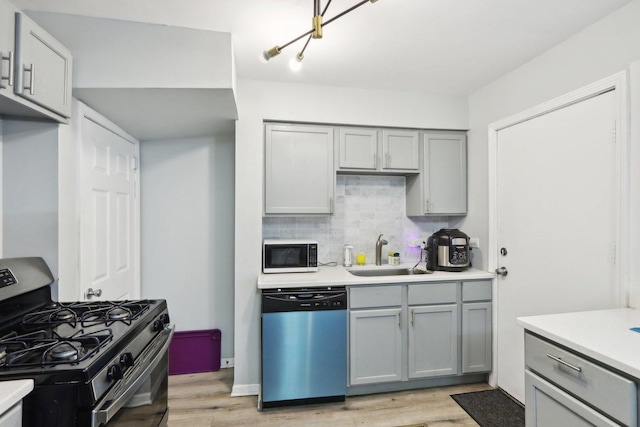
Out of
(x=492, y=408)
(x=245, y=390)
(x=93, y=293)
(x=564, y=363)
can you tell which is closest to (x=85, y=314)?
(x=93, y=293)

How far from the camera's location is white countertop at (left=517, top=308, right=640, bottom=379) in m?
1.05

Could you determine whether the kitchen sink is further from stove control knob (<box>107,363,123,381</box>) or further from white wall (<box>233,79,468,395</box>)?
stove control knob (<box>107,363,123,381</box>)

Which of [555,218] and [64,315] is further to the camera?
[555,218]

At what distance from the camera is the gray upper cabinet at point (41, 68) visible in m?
1.28

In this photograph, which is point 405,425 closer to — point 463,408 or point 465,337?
point 463,408

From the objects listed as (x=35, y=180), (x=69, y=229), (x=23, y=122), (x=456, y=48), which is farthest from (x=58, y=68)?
(x=456, y=48)

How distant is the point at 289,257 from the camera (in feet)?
8.14

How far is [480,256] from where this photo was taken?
8.72 ft

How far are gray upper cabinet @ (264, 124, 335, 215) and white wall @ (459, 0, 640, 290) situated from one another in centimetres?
131

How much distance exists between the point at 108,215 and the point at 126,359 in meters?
1.44

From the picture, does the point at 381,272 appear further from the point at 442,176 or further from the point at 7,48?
the point at 7,48

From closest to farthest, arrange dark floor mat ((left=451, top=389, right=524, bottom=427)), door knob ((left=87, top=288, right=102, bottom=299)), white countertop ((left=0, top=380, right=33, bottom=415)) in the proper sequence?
white countertop ((left=0, top=380, right=33, bottom=415))
door knob ((left=87, top=288, right=102, bottom=299))
dark floor mat ((left=451, top=389, right=524, bottom=427))

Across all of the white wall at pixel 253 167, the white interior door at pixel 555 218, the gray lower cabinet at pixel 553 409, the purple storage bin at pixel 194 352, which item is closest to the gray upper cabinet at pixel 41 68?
the white wall at pixel 253 167

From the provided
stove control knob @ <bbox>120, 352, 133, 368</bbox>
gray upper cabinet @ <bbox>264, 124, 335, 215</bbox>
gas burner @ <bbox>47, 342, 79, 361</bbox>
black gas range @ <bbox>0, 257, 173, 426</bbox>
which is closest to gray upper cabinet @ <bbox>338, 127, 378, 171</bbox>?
gray upper cabinet @ <bbox>264, 124, 335, 215</bbox>
